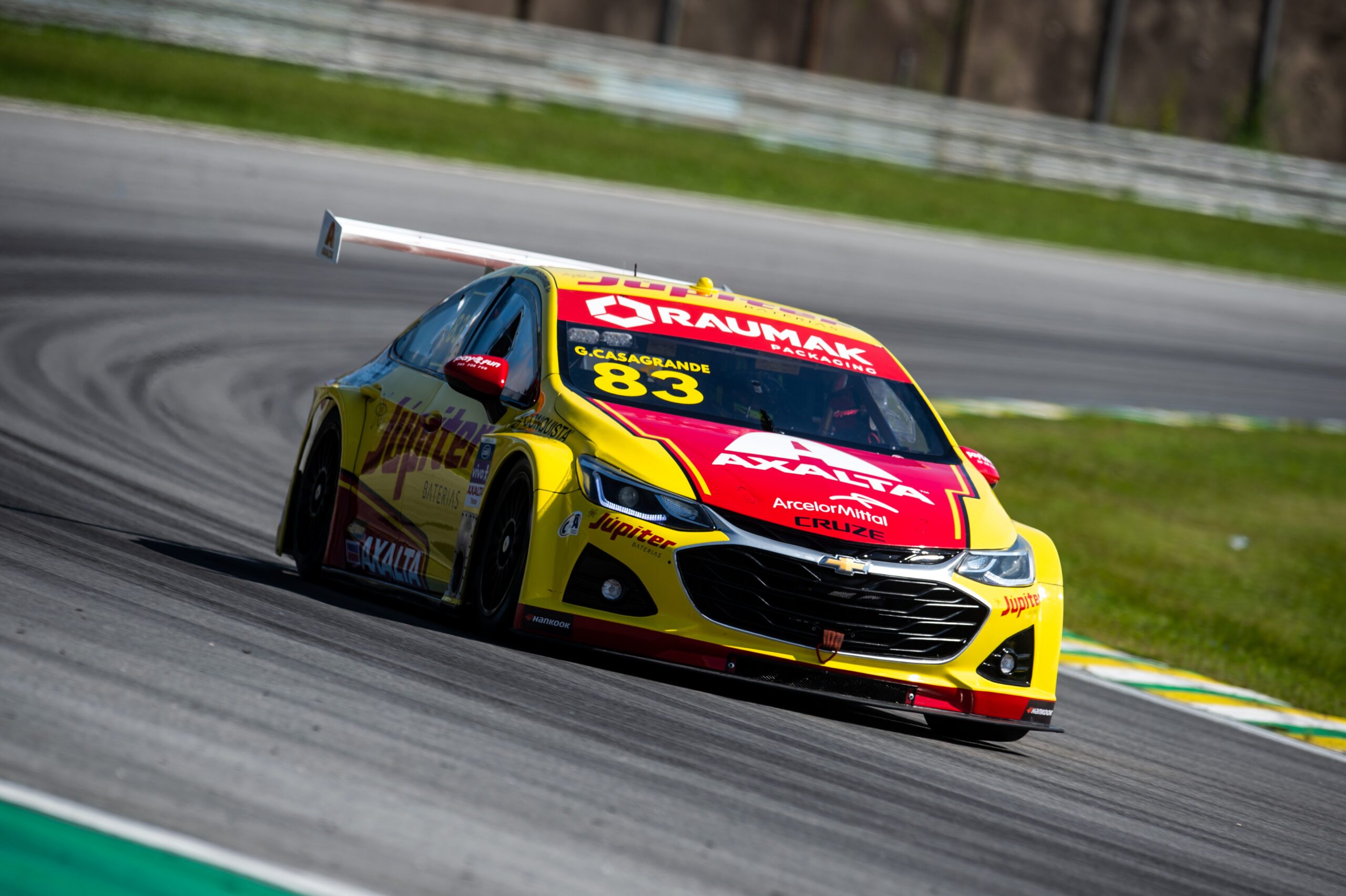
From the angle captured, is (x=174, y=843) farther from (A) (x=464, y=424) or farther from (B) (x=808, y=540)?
(A) (x=464, y=424)

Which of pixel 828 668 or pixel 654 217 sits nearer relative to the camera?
pixel 828 668

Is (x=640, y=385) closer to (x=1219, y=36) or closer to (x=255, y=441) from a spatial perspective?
(x=255, y=441)

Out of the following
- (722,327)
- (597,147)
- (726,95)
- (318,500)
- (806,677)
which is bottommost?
(318,500)

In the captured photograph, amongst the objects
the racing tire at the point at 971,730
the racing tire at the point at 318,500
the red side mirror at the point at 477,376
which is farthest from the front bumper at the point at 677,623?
the racing tire at the point at 318,500

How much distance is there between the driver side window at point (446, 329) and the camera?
8.16 meters

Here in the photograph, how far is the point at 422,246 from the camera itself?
8.20 metres

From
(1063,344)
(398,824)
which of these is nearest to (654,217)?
(1063,344)

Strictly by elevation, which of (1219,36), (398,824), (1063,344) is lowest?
(1063,344)

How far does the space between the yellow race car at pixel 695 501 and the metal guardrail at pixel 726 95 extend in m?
18.9

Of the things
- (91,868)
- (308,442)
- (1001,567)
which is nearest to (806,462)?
(1001,567)

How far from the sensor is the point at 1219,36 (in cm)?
3784

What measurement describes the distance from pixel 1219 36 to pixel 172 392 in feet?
97.5

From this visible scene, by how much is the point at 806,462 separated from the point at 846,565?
589 mm

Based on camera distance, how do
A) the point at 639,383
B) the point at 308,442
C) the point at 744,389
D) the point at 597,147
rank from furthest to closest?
the point at 597,147 < the point at 308,442 < the point at 744,389 < the point at 639,383
